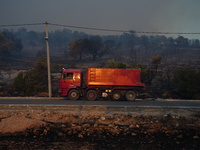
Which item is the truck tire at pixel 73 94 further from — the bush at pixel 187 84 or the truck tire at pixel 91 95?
the bush at pixel 187 84

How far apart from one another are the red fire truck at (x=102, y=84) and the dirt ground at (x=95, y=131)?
383 cm

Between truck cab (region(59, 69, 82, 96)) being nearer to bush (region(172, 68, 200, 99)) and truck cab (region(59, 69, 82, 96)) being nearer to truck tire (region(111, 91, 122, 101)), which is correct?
truck tire (region(111, 91, 122, 101))

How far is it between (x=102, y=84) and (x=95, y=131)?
5777 mm

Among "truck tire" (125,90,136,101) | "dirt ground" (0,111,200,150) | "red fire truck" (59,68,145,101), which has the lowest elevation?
"dirt ground" (0,111,200,150)

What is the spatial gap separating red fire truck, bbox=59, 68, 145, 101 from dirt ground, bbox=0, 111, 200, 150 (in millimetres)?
3827

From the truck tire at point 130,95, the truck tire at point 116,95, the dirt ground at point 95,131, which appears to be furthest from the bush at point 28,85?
the truck tire at point 130,95

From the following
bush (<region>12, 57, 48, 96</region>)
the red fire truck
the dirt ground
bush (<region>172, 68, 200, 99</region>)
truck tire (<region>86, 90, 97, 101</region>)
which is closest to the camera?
the dirt ground

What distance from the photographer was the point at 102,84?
46.8ft

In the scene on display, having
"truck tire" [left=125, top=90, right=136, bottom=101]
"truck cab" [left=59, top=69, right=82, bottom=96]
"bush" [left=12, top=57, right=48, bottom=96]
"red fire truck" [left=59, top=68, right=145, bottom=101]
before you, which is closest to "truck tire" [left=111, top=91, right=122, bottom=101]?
"red fire truck" [left=59, top=68, right=145, bottom=101]

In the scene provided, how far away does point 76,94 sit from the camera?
14.6 m

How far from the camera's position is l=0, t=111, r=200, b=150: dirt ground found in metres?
7.57

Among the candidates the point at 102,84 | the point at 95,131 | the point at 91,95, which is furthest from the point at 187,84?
the point at 95,131

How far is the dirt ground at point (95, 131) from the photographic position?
7.57 meters

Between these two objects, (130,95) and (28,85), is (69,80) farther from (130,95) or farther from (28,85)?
(28,85)
